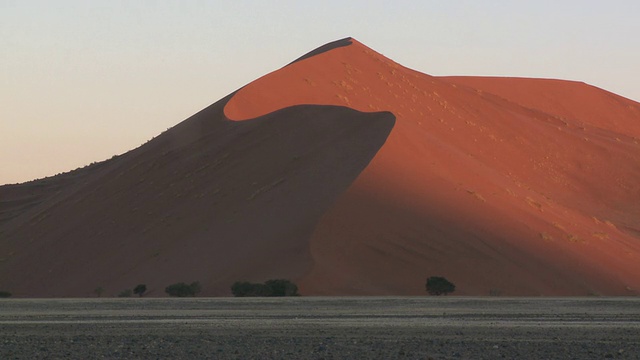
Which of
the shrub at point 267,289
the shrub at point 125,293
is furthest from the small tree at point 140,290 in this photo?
the shrub at point 267,289

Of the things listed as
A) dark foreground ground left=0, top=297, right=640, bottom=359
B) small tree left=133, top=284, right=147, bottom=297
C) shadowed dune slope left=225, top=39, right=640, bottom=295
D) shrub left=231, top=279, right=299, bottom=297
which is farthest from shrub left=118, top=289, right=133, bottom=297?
dark foreground ground left=0, top=297, right=640, bottom=359

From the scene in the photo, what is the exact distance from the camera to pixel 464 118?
68.8 metres

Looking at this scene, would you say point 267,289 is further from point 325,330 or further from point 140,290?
point 325,330

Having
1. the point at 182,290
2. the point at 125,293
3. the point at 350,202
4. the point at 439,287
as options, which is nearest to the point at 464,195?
the point at 350,202

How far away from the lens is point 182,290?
130ft

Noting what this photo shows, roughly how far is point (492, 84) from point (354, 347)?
87158mm

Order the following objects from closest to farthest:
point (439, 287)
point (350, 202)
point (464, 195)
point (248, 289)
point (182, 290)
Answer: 1. point (248, 289)
2. point (439, 287)
3. point (182, 290)
4. point (350, 202)
5. point (464, 195)

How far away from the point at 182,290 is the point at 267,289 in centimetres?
387

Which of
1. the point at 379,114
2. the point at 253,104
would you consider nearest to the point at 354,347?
the point at 379,114

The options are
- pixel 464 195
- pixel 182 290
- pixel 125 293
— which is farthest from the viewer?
pixel 464 195

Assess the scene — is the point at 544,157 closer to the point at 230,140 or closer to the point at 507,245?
the point at 230,140

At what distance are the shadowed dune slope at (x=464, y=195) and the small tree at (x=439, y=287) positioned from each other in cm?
A: 101

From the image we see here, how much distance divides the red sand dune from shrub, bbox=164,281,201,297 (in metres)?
1.00

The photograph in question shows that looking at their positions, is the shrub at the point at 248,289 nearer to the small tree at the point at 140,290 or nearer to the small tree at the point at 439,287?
the small tree at the point at 439,287
